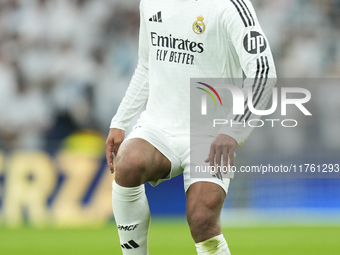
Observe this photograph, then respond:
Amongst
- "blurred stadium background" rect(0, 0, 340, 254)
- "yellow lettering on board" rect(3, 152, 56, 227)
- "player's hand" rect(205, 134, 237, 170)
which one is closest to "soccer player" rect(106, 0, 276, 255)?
"player's hand" rect(205, 134, 237, 170)

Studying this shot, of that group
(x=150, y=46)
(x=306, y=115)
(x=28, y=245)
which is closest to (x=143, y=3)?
(x=150, y=46)

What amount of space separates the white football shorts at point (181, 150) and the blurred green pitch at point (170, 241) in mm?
2470

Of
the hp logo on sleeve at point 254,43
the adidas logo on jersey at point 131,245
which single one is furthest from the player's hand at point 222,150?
the adidas logo on jersey at point 131,245

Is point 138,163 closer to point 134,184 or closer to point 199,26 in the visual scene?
point 134,184

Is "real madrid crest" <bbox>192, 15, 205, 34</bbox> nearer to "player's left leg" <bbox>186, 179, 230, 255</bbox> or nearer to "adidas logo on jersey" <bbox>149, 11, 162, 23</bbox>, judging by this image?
"adidas logo on jersey" <bbox>149, 11, 162, 23</bbox>

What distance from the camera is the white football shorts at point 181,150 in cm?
304

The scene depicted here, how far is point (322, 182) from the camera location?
6977 millimetres

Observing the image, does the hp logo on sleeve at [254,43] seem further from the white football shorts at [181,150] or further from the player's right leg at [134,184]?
the player's right leg at [134,184]

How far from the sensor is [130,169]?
2934 millimetres

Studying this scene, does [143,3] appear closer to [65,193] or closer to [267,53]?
[267,53]

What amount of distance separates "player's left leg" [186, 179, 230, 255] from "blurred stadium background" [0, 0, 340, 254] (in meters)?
3.13

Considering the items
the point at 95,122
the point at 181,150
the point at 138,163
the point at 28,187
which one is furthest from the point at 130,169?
the point at 95,122

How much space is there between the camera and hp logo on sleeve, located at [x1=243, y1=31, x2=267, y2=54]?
2.93 m

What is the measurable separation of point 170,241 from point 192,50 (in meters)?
3.33
